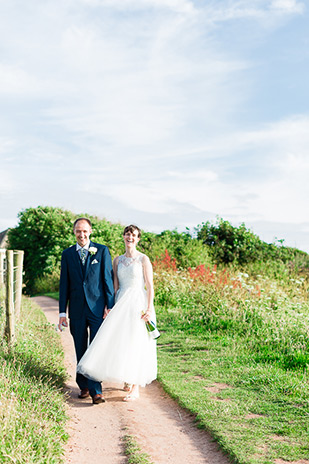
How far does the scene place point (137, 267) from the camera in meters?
6.35

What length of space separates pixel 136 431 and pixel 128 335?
1.17m

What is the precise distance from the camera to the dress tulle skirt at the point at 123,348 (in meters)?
5.96

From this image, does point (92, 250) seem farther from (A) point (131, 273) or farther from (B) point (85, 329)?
(B) point (85, 329)

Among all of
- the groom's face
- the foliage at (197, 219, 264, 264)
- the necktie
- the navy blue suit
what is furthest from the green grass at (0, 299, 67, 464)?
the foliage at (197, 219, 264, 264)

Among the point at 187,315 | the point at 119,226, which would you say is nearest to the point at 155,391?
the point at 187,315

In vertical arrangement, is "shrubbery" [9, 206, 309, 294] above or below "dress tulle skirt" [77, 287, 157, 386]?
above

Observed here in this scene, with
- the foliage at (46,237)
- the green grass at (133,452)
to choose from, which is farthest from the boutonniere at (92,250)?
the foliage at (46,237)

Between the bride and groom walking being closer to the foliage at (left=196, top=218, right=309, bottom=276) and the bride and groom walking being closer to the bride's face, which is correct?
the bride's face

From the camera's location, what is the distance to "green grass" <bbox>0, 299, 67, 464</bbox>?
4254 millimetres

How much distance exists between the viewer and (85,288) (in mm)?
6027

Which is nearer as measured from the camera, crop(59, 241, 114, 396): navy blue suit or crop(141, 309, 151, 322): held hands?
crop(59, 241, 114, 396): navy blue suit

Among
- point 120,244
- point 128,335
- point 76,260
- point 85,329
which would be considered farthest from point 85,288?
point 120,244

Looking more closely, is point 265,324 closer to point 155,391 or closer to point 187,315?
point 187,315

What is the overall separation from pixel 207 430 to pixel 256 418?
65cm
